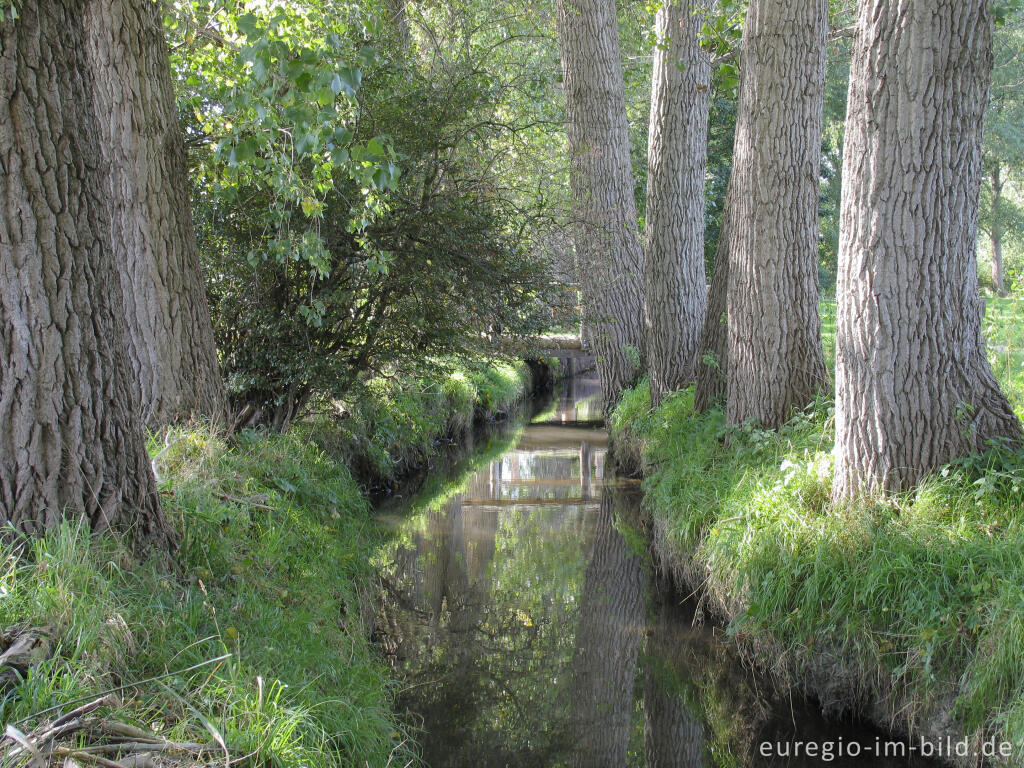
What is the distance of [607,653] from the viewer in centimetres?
522

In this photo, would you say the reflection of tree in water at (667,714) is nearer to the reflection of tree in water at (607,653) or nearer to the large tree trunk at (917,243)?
the reflection of tree in water at (607,653)

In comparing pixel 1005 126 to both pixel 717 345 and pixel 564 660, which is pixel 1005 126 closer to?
pixel 717 345

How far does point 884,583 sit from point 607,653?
1966mm

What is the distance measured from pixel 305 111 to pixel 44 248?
1121 millimetres

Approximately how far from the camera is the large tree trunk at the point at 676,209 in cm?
894

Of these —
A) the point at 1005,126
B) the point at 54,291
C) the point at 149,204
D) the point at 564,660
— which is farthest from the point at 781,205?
the point at 1005,126

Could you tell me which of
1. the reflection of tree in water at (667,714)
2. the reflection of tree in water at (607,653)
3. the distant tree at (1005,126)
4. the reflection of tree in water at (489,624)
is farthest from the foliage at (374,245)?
the distant tree at (1005,126)

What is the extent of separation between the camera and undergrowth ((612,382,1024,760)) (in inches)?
133

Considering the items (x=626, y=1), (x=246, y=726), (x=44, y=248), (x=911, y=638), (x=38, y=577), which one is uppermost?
(x=626, y=1)

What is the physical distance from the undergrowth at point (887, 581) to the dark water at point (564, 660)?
0.38m

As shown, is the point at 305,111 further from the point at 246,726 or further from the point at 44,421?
the point at 246,726

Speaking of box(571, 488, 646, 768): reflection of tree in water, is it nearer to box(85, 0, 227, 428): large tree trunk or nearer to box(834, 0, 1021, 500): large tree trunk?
box(834, 0, 1021, 500): large tree trunk

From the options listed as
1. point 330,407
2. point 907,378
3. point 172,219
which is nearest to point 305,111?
point 172,219

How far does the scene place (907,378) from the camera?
14.0 ft
